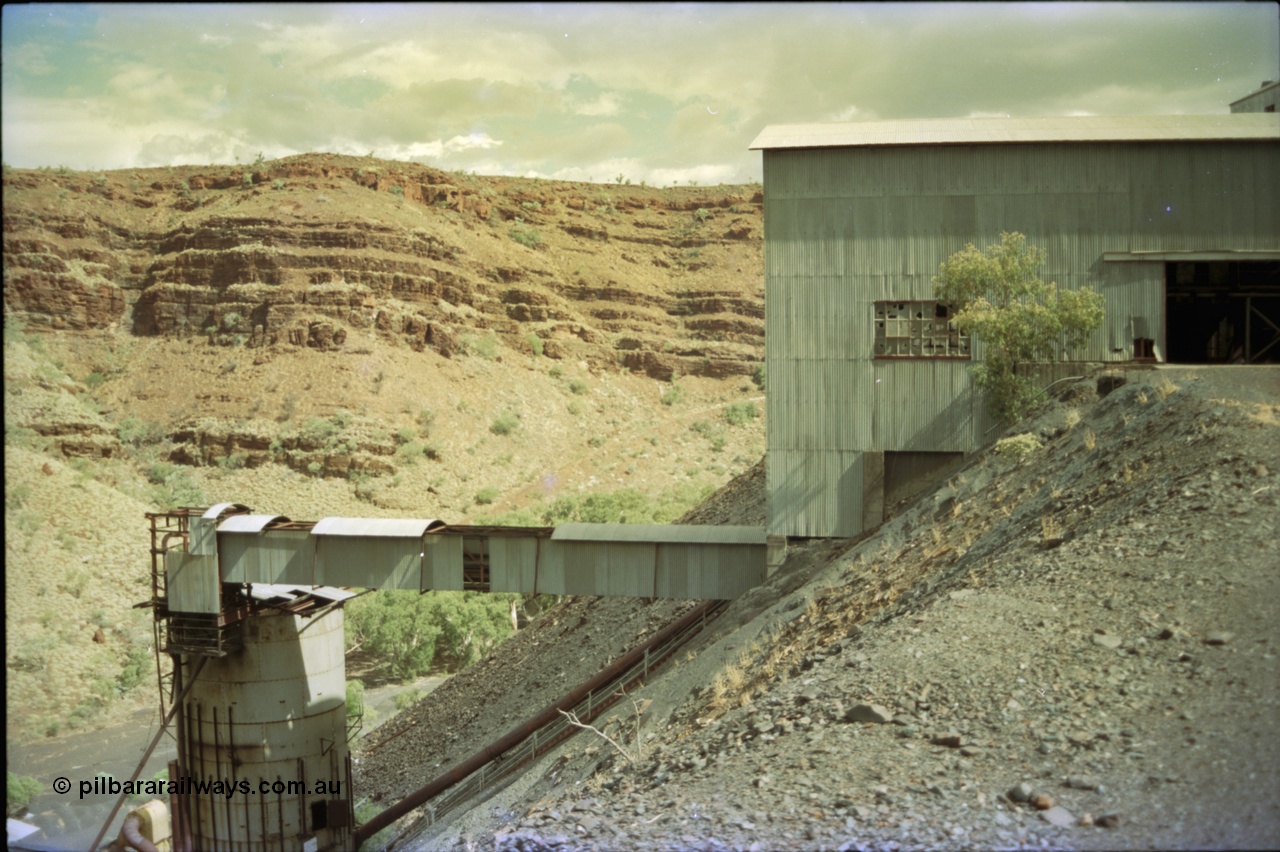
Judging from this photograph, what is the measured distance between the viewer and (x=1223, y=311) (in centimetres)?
2686

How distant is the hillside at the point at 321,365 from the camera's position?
158ft

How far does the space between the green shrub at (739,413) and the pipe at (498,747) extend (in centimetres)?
5137

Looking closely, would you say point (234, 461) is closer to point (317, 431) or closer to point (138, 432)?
point (317, 431)

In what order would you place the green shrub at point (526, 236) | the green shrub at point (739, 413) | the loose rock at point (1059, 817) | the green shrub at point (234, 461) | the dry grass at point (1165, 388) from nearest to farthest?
1. the loose rock at point (1059, 817)
2. the dry grass at point (1165, 388)
3. the green shrub at point (234, 461)
4. the green shrub at point (739, 413)
5. the green shrub at point (526, 236)

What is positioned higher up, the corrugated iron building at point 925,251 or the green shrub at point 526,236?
the green shrub at point 526,236

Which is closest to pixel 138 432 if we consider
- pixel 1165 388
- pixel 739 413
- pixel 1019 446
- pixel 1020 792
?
pixel 739 413

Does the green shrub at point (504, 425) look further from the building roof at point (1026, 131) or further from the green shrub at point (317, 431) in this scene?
the building roof at point (1026, 131)

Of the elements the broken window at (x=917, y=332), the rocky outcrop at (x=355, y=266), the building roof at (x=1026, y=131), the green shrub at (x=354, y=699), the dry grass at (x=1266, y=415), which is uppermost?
the rocky outcrop at (x=355, y=266)

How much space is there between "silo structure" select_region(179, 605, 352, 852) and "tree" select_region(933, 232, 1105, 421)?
1546cm

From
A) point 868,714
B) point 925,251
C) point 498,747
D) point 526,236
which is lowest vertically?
point 498,747

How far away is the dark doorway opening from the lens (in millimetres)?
25000

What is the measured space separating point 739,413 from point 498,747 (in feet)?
177

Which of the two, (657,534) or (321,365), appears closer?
(657,534)


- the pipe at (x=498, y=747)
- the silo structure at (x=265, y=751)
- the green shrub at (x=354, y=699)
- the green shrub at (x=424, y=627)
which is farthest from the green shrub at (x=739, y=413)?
the silo structure at (x=265, y=751)
